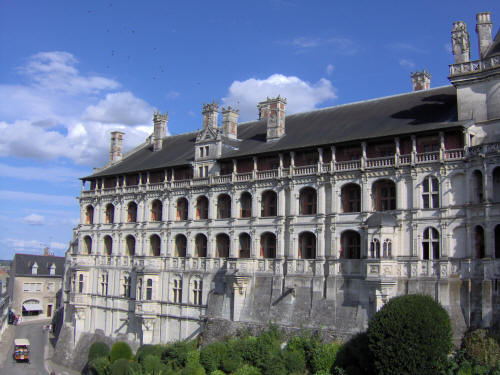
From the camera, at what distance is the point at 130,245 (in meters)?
60.9

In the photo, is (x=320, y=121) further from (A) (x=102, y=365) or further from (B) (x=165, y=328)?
(A) (x=102, y=365)

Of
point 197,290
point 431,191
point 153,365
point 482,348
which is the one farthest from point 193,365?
point 431,191

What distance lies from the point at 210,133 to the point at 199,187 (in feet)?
17.3

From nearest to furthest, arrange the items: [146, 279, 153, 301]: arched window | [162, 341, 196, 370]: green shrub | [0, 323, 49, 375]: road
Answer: [162, 341, 196, 370]: green shrub
[146, 279, 153, 301]: arched window
[0, 323, 49, 375]: road

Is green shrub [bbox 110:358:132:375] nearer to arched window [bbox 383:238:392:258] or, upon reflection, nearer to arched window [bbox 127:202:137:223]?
arched window [bbox 127:202:137:223]

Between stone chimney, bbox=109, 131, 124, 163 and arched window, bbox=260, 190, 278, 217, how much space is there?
24850 mm

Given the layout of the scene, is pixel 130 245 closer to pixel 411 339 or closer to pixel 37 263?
pixel 411 339

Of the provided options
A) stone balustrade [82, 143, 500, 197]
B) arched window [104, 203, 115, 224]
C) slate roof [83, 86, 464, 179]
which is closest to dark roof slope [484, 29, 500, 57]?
slate roof [83, 86, 464, 179]

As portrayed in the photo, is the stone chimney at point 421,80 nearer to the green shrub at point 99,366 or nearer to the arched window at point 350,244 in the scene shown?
the arched window at point 350,244

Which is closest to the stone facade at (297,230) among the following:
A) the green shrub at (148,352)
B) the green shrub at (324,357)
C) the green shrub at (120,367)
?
the green shrub at (324,357)

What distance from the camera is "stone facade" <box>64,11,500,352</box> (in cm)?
3784

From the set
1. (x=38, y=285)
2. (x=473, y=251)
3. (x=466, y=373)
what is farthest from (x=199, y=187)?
(x=38, y=285)

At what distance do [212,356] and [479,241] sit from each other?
66.8 ft

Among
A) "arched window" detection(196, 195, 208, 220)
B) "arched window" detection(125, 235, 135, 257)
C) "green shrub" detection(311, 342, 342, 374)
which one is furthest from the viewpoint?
"arched window" detection(125, 235, 135, 257)
